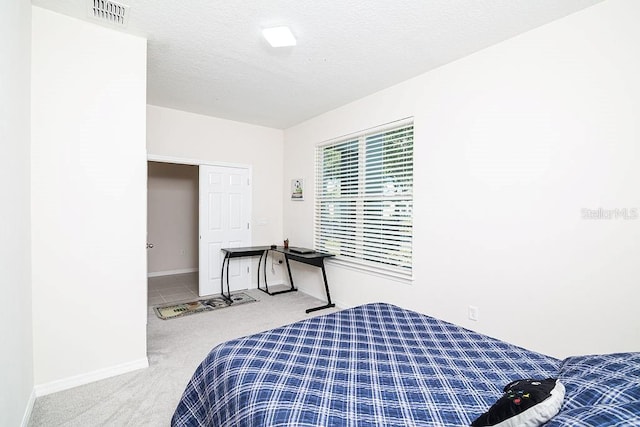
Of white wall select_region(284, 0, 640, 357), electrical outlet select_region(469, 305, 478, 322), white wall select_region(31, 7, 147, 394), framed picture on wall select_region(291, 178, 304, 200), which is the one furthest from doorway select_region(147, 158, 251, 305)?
electrical outlet select_region(469, 305, 478, 322)

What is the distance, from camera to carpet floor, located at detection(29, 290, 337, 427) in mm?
1910

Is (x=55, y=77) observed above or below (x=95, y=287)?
above

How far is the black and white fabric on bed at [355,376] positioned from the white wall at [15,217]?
0.92m

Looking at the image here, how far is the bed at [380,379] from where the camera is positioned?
103 cm

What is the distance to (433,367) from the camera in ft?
4.57

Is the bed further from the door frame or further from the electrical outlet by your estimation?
the door frame

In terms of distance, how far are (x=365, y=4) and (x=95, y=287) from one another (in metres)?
2.88

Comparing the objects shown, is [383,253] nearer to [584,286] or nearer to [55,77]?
[584,286]

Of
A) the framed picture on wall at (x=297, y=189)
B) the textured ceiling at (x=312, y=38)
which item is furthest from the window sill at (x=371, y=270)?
the textured ceiling at (x=312, y=38)

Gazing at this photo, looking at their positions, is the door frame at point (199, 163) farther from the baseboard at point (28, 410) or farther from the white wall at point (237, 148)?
the baseboard at point (28, 410)

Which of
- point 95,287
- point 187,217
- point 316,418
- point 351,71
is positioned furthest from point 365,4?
point 187,217

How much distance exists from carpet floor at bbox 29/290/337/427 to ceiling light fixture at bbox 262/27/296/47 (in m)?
2.73

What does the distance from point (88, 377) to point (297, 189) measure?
3476 millimetres

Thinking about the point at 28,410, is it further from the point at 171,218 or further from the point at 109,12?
the point at 171,218
